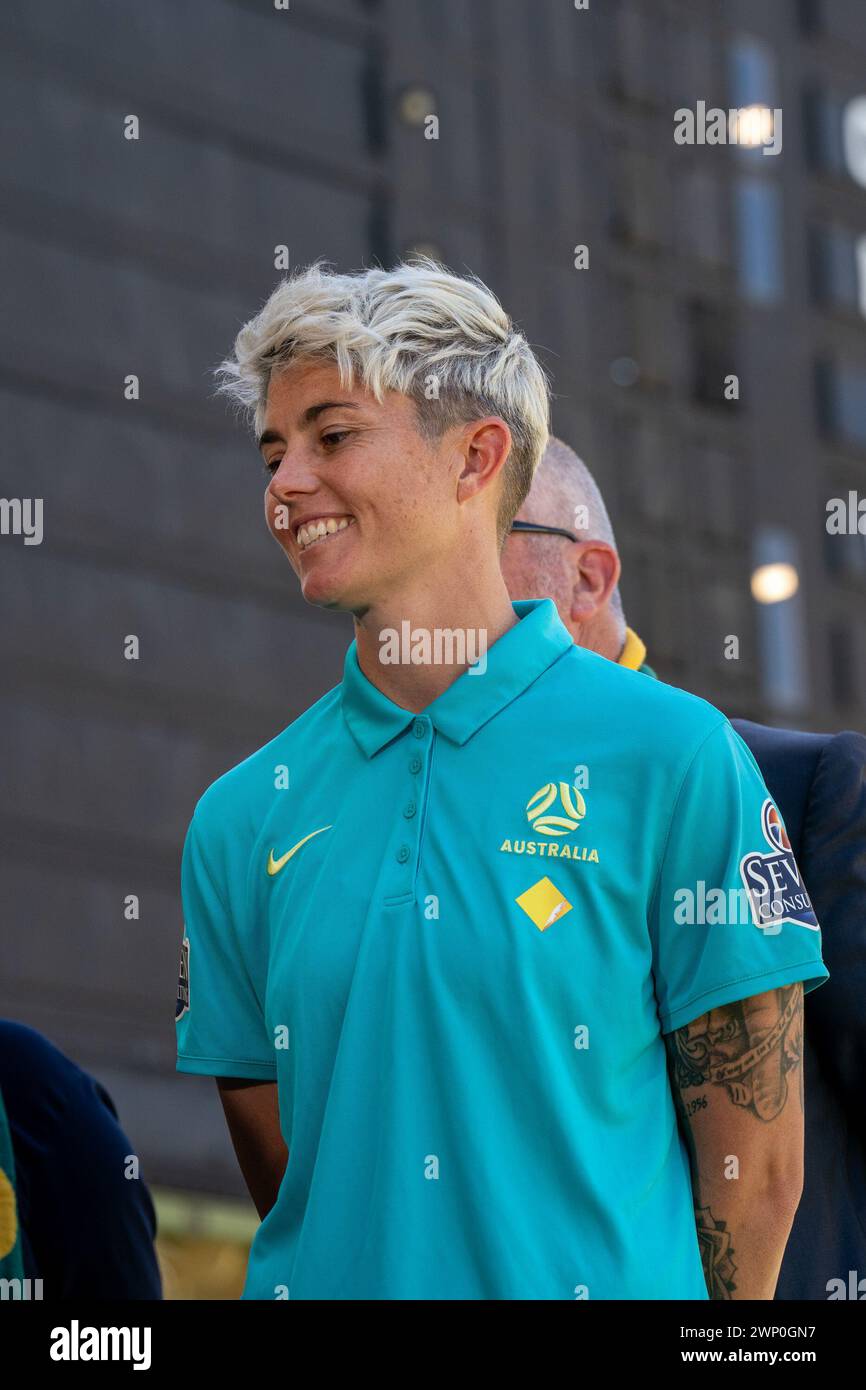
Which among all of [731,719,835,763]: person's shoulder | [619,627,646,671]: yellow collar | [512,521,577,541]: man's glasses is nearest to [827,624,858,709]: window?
[619,627,646,671]: yellow collar

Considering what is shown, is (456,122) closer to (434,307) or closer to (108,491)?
(108,491)

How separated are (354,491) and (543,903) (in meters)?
0.65

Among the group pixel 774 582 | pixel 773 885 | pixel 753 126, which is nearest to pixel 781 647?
pixel 774 582

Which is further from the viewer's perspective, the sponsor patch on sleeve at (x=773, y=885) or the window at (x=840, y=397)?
the window at (x=840, y=397)

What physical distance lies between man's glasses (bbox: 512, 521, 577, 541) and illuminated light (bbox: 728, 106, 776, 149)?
23.6m

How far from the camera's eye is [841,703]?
2700 cm

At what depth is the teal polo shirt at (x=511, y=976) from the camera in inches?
106

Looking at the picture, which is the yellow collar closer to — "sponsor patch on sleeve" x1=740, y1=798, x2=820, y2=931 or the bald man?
the bald man

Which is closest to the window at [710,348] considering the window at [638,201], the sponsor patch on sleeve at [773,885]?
Result: the window at [638,201]

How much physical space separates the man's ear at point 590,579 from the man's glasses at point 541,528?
0.09 ft

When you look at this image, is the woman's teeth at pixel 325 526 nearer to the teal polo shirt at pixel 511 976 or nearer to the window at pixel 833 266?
the teal polo shirt at pixel 511 976

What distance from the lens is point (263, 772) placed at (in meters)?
3.20

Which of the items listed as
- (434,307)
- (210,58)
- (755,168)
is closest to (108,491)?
(210,58)

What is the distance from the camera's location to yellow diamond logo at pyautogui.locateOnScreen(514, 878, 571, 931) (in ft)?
9.10
